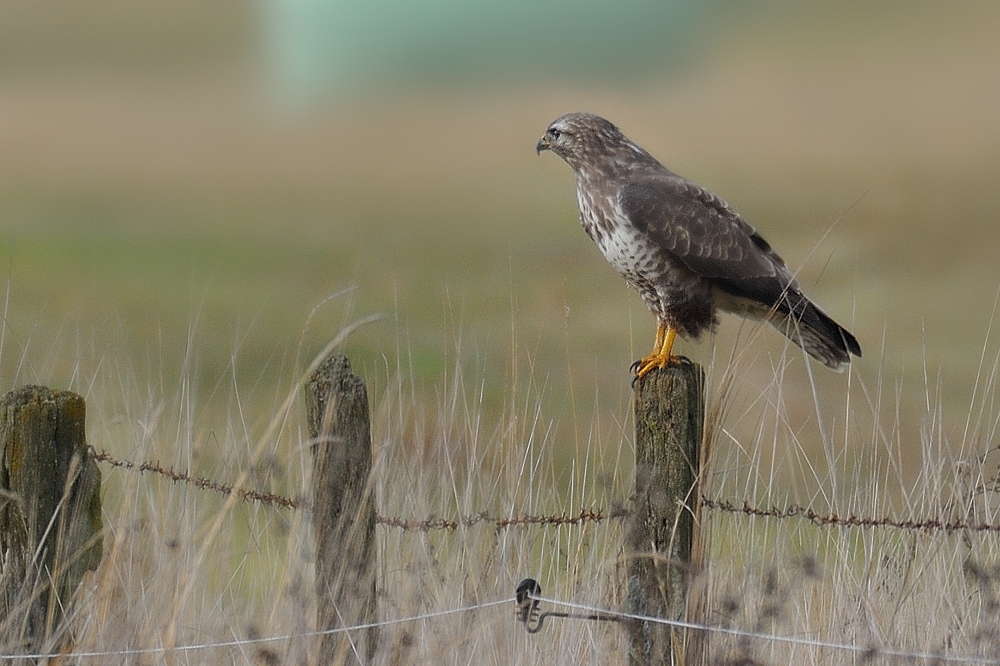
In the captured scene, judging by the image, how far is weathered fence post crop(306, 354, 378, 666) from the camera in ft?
8.04

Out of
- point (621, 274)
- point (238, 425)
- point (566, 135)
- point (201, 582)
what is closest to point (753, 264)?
point (621, 274)

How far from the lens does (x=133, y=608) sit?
2.89 meters

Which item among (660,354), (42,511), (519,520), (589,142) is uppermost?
(589,142)

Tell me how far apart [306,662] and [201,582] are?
30.5 inches

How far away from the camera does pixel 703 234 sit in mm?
3832

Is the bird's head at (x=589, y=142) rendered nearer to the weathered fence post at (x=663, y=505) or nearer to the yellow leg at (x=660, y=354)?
the yellow leg at (x=660, y=354)

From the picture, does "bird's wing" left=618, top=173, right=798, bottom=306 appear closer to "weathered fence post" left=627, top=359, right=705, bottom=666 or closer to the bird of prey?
the bird of prey

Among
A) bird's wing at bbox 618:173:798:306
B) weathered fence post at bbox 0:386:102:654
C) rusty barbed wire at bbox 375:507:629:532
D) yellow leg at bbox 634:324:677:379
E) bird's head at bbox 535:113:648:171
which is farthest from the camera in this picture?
bird's head at bbox 535:113:648:171

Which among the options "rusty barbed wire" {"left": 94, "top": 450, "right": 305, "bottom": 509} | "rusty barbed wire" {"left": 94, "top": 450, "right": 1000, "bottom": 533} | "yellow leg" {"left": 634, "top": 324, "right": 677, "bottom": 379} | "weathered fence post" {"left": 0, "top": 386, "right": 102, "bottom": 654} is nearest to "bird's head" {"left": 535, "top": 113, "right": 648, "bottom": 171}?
"yellow leg" {"left": 634, "top": 324, "right": 677, "bottom": 379}

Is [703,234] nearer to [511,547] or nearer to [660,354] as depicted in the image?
[660,354]

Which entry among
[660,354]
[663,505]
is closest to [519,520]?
[663,505]

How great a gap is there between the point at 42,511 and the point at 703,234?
228 centimetres

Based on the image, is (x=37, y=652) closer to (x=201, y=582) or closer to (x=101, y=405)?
(x=201, y=582)

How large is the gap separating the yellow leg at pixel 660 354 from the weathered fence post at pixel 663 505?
0.84m
